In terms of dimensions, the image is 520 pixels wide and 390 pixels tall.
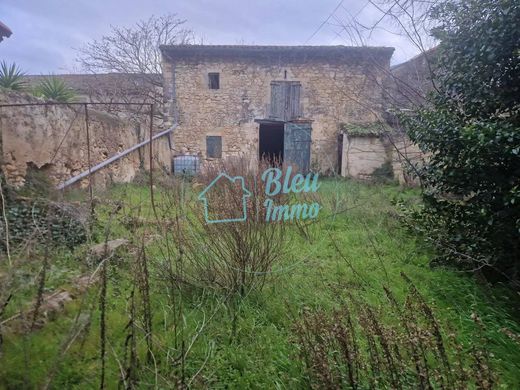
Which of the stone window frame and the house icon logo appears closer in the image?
the house icon logo

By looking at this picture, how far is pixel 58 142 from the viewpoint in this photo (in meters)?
5.46

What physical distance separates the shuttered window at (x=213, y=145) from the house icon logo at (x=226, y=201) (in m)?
9.44

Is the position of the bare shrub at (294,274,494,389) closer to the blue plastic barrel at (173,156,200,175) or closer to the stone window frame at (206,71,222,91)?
the blue plastic barrel at (173,156,200,175)

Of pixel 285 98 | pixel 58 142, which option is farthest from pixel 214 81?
pixel 58 142

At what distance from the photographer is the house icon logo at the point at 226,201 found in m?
2.75

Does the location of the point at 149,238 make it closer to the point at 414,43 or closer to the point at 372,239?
the point at 372,239

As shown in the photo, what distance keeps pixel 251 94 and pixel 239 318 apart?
417 inches

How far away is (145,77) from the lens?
44.4ft

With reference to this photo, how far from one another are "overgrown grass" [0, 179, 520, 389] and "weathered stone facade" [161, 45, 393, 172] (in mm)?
8253

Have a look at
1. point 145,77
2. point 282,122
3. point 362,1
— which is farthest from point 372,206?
point 145,77

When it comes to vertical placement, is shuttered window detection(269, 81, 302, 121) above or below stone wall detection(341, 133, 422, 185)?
above

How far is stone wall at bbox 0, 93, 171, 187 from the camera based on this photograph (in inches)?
175

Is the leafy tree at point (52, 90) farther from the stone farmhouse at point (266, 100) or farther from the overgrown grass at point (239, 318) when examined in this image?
the stone farmhouse at point (266, 100)

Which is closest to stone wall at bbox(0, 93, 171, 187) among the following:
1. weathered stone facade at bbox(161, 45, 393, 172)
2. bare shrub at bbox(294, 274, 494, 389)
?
bare shrub at bbox(294, 274, 494, 389)
